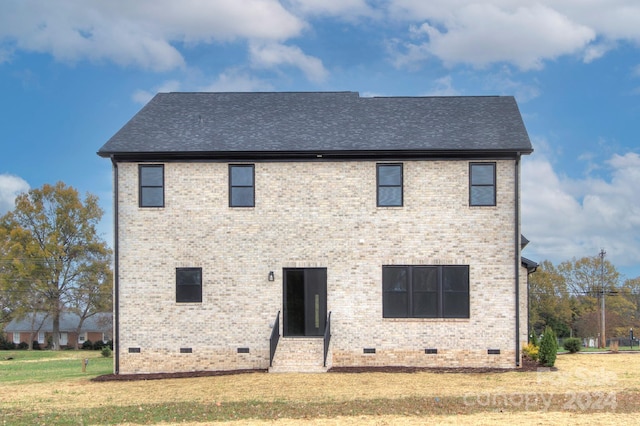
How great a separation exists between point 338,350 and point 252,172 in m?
6.51

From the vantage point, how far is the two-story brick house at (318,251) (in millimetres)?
22312

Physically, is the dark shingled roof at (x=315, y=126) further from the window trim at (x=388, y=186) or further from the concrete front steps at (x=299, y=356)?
the concrete front steps at (x=299, y=356)

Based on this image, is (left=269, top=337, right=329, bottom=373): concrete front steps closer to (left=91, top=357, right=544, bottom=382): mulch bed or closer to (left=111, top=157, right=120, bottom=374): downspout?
(left=91, top=357, right=544, bottom=382): mulch bed

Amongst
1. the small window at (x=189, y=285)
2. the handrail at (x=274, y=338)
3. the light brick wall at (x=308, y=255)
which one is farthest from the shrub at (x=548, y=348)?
the small window at (x=189, y=285)

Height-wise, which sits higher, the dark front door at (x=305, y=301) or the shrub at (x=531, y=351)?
the dark front door at (x=305, y=301)

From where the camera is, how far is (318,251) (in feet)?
74.1

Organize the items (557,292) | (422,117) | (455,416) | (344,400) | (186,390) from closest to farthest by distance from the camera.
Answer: (455,416) → (344,400) → (186,390) → (422,117) → (557,292)

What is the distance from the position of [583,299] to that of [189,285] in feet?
182

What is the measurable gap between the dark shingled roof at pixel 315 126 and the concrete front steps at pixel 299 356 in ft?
A: 20.3

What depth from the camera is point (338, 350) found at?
22.3 metres

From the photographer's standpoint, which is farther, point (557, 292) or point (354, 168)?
point (557, 292)

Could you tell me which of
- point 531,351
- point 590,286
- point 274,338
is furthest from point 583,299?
point 274,338

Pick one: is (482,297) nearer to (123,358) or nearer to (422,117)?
(422,117)

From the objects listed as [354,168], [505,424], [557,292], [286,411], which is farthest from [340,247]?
[557,292]
